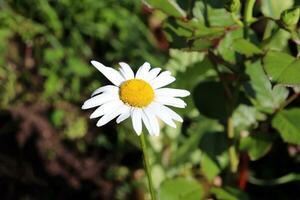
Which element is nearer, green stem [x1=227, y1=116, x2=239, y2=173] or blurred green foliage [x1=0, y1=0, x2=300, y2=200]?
blurred green foliage [x1=0, y1=0, x2=300, y2=200]

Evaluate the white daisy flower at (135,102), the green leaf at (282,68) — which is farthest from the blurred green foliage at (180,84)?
the white daisy flower at (135,102)

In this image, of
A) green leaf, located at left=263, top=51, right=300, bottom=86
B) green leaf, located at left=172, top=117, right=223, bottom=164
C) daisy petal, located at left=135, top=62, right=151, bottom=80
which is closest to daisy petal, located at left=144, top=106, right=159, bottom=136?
daisy petal, located at left=135, top=62, right=151, bottom=80

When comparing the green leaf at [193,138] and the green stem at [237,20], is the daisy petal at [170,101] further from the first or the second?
the green leaf at [193,138]

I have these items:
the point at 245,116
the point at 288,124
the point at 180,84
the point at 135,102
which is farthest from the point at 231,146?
the point at 135,102

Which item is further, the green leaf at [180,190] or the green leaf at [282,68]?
the green leaf at [180,190]

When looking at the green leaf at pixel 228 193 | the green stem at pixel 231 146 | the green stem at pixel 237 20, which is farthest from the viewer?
the green stem at pixel 231 146

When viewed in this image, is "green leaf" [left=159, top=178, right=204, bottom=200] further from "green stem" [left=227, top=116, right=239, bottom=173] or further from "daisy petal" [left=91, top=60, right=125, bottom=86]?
"daisy petal" [left=91, top=60, right=125, bottom=86]

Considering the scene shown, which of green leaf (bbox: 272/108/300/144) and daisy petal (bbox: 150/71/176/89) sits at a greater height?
daisy petal (bbox: 150/71/176/89)
